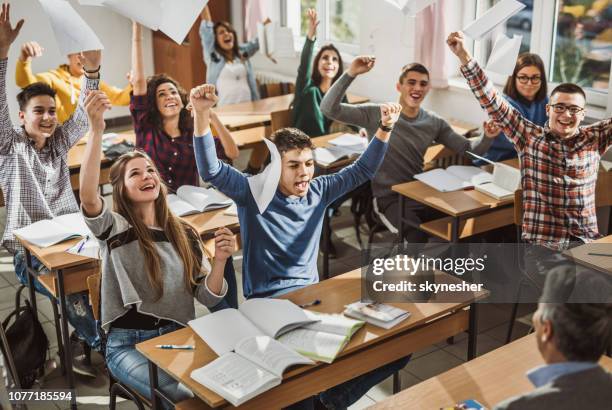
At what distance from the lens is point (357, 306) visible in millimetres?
2668

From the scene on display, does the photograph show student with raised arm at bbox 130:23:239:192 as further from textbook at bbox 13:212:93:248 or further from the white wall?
the white wall

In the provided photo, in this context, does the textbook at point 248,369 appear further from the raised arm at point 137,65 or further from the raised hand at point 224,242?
the raised arm at point 137,65

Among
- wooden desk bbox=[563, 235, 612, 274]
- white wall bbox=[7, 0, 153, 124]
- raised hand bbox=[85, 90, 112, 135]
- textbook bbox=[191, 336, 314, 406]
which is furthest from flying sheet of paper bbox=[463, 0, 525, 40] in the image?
white wall bbox=[7, 0, 153, 124]

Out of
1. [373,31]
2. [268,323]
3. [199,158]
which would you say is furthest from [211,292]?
[373,31]

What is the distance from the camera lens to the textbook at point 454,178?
4.03 metres

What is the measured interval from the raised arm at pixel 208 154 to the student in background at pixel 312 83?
6.94 feet

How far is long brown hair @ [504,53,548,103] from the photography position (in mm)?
4363

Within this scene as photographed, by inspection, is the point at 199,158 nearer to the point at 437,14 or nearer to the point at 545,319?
the point at 545,319

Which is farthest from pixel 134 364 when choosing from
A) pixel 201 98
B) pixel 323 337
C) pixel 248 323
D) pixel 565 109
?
pixel 565 109

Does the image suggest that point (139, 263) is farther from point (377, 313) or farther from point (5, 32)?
point (5, 32)

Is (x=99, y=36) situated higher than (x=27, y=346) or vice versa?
(x=99, y=36)

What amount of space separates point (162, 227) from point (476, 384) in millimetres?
1223

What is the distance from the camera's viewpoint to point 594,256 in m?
3.12

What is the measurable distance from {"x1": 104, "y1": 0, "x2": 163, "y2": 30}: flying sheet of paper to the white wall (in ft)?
13.9
